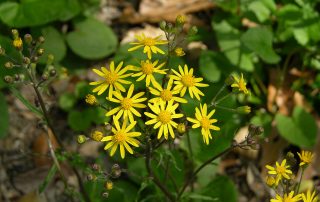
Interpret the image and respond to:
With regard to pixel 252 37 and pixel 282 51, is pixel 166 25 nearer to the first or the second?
pixel 252 37

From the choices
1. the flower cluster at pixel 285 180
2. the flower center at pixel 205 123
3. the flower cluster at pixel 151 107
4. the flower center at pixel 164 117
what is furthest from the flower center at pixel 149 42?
the flower cluster at pixel 285 180

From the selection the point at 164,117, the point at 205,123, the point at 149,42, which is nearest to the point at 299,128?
the point at 205,123

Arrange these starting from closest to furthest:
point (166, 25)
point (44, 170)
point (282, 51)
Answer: point (166, 25)
point (44, 170)
point (282, 51)

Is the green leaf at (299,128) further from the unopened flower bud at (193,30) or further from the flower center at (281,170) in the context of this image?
the unopened flower bud at (193,30)

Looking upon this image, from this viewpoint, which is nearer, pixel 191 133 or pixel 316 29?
pixel 191 133

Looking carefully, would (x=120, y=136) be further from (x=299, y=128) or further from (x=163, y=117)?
(x=299, y=128)

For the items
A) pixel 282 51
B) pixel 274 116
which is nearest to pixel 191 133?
pixel 274 116
